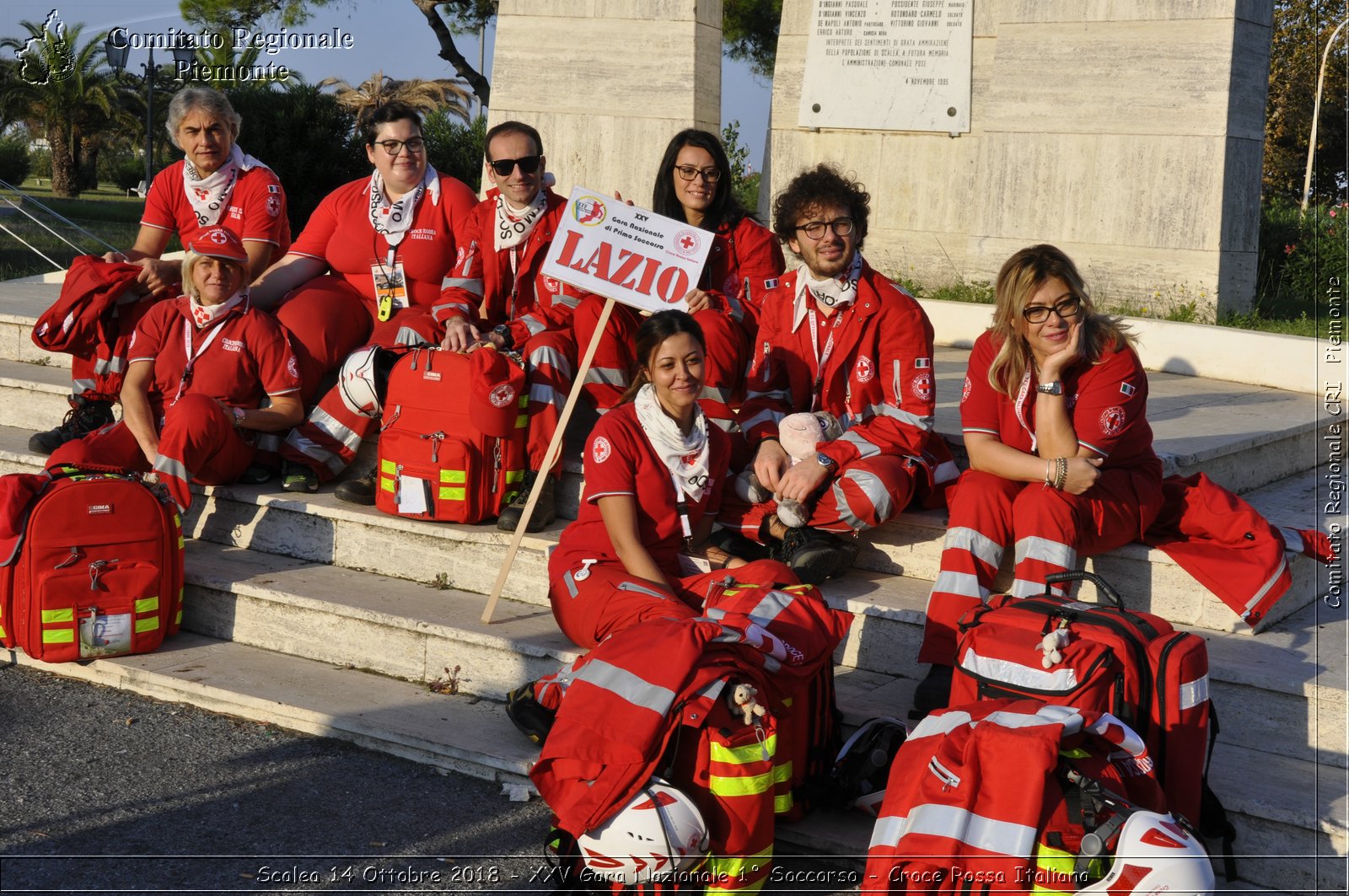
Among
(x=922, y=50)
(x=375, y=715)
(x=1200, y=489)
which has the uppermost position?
(x=922, y=50)

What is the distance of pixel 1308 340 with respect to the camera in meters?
8.00

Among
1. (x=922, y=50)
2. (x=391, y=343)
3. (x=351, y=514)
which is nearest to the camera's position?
(x=351, y=514)

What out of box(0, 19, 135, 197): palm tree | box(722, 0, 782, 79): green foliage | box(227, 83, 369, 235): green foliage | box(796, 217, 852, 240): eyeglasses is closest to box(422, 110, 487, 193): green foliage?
box(227, 83, 369, 235): green foliage

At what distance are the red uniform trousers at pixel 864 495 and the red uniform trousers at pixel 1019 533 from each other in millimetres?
277

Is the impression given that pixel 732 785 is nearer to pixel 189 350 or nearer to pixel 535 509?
pixel 535 509

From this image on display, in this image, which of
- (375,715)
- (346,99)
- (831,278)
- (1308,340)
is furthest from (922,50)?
(346,99)

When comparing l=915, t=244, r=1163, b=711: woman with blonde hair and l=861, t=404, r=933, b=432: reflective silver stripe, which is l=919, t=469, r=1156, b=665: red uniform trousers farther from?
l=861, t=404, r=933, b=432: reflective silver stripe

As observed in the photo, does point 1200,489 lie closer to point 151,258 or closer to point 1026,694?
point 1026,694

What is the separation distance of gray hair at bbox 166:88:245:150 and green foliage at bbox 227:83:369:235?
10.0m

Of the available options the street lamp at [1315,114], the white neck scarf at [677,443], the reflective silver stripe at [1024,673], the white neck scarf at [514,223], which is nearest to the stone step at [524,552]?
the white neck scarf at [677,443]

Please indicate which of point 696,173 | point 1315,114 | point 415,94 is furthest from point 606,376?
point 415,94

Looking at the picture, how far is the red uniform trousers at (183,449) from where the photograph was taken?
553cm

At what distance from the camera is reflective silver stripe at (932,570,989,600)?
4266 millimetres

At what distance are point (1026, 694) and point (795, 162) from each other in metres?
7.60
